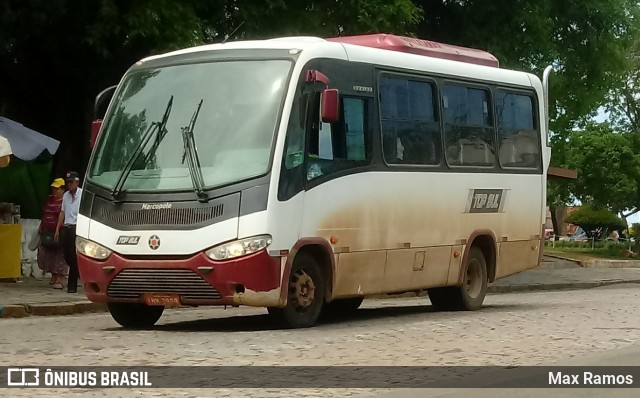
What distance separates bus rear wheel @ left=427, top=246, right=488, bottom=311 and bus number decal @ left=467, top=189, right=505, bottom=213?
546 millimetres

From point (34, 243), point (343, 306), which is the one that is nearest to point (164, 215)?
point (343, 306)

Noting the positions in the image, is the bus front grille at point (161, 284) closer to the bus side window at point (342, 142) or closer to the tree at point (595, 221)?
the bus side window at point (342, 142)

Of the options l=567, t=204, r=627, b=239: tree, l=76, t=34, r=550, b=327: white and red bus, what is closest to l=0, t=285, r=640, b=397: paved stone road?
l=76, t=34, r=550, b=327: white and red bus

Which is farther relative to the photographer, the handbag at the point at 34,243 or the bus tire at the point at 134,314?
the handbag at the point at 34,243

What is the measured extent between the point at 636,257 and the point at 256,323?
3737 cm

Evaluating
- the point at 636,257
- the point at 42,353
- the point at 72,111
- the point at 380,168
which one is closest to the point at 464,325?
the point at 380,168

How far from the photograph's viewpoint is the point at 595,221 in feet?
235

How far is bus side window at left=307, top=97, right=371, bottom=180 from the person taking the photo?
15.2m

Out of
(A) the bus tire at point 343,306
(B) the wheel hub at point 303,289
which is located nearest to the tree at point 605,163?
(A) the bus tire at point 343,306

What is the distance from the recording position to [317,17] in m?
24.9

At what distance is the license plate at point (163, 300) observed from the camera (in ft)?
47.5

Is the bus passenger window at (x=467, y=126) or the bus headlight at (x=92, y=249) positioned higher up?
the bus passenger window at (x=467, y=126)

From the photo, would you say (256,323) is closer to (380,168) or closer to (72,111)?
(380,168)

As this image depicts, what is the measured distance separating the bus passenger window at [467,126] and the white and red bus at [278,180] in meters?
0.04
